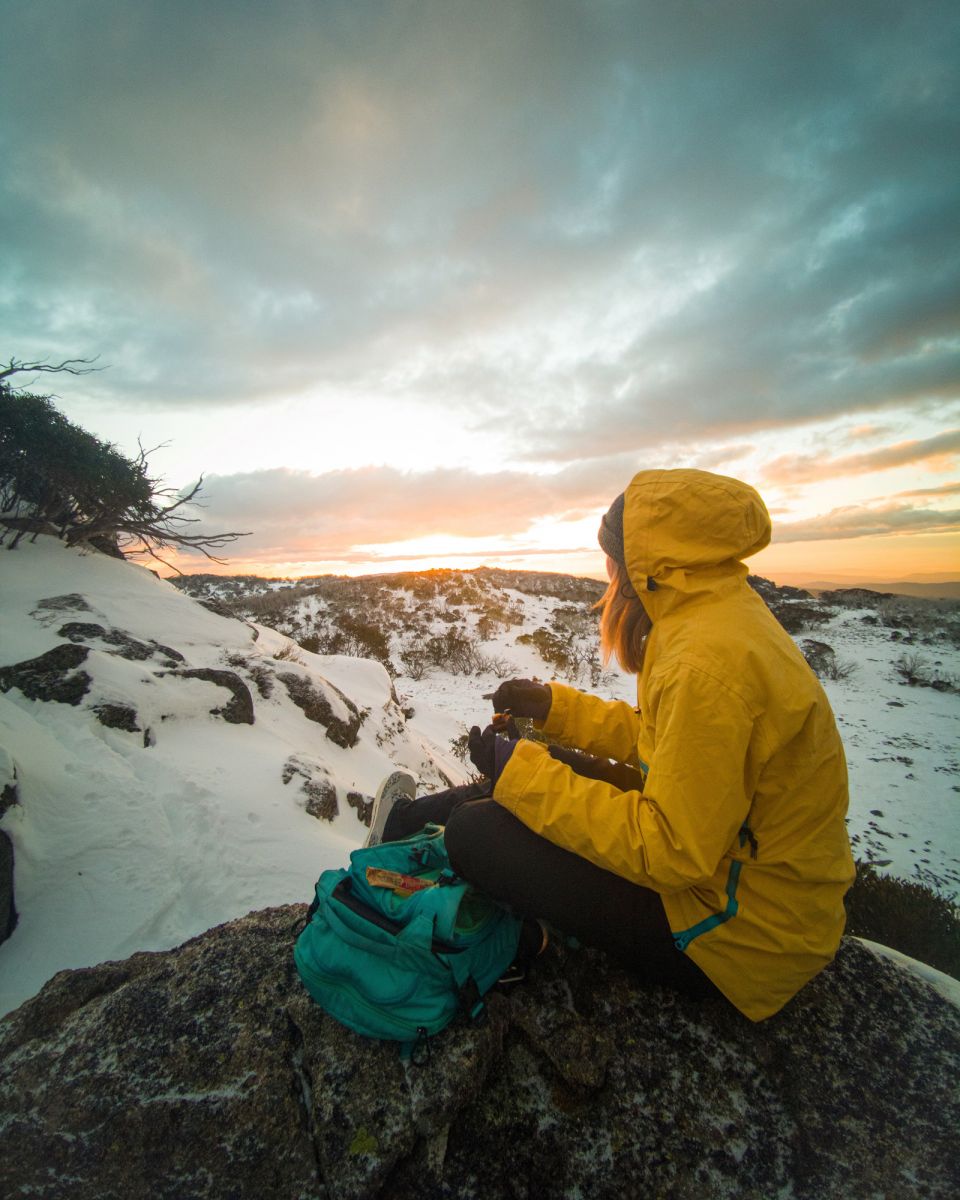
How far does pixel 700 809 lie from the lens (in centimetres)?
142

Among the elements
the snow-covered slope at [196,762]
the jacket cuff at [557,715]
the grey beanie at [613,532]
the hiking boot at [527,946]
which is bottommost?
the snow-covered slope at [196,762]

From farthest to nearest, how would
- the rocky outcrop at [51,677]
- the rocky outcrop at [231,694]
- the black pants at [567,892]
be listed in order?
the rocky outcrop at [231,694] → the rocky outcrop at [51,677] → the black pants at [567,892]

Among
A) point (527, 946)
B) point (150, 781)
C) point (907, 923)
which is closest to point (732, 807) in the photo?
point (527, 946)

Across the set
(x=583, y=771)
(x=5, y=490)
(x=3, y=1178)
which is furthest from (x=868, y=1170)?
(x=5, y=490)

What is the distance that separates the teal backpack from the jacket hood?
4.91 ft

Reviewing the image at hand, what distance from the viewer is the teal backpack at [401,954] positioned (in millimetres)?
1616

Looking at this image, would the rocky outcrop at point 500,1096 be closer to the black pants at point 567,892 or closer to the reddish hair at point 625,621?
the black pants at point 567,892

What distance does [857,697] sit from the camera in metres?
10.3

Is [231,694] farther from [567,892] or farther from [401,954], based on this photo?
[567,892]

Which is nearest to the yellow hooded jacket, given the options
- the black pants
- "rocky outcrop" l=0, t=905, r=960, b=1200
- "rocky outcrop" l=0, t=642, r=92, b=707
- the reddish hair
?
the black pants

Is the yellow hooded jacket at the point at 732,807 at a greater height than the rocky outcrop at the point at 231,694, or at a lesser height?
greater

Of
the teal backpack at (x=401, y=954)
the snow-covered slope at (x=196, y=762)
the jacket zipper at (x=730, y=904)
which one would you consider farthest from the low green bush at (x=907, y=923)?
the teal backpack at (x=401, y=954)

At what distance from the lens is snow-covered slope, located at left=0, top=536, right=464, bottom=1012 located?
2889 mm

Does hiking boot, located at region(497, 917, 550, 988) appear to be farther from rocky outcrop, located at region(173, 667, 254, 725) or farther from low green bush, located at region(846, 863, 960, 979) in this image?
rocky outcrop, located at region(173, 667, 254, 725)
